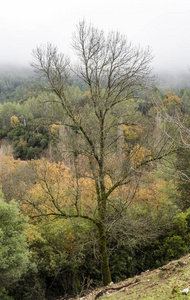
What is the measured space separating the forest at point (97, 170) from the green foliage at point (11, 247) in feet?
0.16

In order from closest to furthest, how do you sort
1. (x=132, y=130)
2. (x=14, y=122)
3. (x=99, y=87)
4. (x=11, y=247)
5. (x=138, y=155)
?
1. (x=99, y=87)
2. (x=138, y=155)
3. (x=11, y=247)
4. (x=132, y=130)
5. (x=14, y=122)

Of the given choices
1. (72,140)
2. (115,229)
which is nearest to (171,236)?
(115,229)

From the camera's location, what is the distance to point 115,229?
23.0 ft

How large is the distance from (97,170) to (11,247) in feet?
18.3

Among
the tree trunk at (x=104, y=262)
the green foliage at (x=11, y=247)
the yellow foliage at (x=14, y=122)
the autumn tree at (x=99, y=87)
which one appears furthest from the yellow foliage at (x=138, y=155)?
the yellow foliage at (x=14, y=122)

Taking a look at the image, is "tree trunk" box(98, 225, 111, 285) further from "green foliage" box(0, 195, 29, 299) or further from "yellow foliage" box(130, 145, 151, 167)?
"green foliage" box(0, 195, 29, 299)

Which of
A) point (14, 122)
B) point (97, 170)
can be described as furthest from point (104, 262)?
point (14, 122)

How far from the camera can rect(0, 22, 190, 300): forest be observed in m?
6.67

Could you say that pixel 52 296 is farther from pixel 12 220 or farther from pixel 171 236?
pixel 171 236

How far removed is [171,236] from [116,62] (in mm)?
9206

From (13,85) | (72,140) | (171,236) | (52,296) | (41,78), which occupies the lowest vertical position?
(52,296)

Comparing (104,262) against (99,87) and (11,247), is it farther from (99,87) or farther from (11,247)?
(99,87)

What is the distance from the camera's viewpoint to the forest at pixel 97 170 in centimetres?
667

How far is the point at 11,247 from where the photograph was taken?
367 inches
